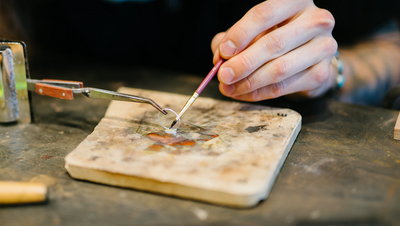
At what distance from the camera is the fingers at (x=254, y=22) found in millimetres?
952

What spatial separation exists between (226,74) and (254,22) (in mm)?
192

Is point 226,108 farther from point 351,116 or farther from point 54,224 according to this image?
point 54,224

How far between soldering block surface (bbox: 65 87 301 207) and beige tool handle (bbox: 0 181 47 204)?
0.11m

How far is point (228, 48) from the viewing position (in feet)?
3.22

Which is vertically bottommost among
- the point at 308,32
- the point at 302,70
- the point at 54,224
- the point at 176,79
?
→ the point at 176,79

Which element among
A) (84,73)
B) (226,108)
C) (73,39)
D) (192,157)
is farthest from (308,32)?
(73,39)

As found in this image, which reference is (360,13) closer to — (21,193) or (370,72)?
(370,72)

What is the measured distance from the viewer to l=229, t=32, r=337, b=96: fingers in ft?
3.30

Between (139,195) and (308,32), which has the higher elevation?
(308,32)

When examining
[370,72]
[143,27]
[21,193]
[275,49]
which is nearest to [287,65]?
[275,49]

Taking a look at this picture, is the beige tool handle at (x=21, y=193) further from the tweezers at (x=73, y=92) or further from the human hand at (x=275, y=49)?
the human hand at (x=275, y=49)

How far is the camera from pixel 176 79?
1.67 meters

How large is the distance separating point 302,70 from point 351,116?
0.30 meters

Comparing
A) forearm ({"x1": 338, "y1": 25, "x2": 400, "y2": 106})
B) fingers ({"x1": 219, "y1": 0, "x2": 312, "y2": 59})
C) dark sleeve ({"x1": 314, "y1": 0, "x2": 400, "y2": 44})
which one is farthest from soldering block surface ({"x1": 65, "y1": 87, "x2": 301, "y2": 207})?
dark sleeve ({"x1": 314, "y1": 0, "x2": 400, "y2": 44})
